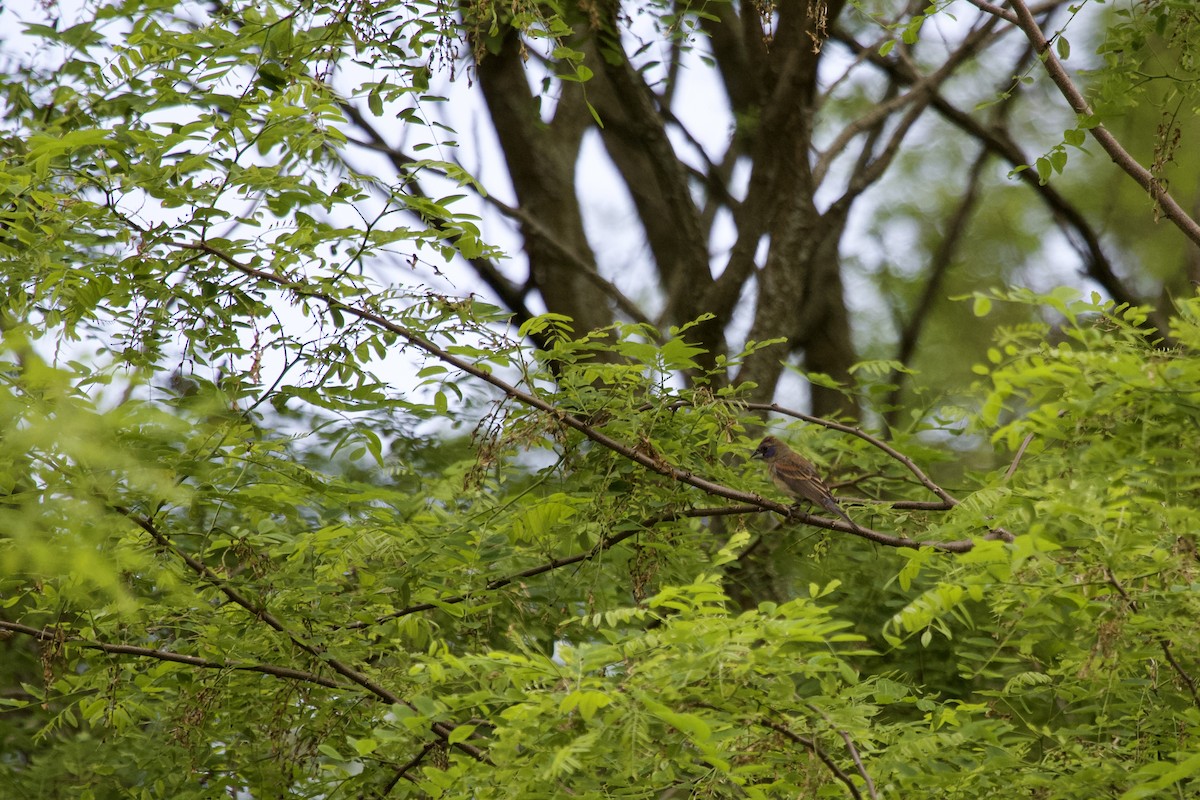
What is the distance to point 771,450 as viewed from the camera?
5.55 m

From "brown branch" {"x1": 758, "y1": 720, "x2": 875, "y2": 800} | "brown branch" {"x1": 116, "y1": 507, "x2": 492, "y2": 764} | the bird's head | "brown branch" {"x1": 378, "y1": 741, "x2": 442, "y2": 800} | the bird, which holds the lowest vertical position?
"brown branch" {"x1": 758, "y1": 720, "x2": 875, "y2": 800}

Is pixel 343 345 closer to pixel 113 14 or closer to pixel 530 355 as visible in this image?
pixel 530 355

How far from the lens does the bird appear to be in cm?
477

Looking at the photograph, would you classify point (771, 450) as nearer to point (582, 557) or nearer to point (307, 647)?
point (582, 557)

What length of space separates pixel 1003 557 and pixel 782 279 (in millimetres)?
5888

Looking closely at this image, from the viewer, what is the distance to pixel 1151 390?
9.10ft

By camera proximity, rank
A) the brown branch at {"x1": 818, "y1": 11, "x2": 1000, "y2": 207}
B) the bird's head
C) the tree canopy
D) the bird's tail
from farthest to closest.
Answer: the brown branch at {"x1": 818, "y1": 11, "x2": 1000, "y2": 207}
the bird's head
the bird's tail
the tree canopy

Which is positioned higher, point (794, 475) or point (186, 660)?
point (794, 475)

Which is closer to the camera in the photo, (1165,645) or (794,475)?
(1165,645)

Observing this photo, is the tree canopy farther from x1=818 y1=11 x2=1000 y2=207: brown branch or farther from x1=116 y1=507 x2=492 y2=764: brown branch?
x1=818 y1=11 x2=1000 y2=207: brown branch

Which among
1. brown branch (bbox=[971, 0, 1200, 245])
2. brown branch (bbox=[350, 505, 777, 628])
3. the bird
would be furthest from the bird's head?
brown branch (bbox=[971, 0, 1200, 245])

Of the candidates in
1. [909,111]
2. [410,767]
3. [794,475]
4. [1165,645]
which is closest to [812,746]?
[1165,645]

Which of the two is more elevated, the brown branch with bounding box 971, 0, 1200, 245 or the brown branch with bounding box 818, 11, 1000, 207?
the brown branch with bounding box 818, 11, 1000, 207

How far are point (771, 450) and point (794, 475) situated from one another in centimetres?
49
